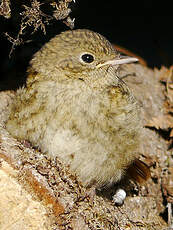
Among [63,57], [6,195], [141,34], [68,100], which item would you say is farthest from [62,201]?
[141,34]

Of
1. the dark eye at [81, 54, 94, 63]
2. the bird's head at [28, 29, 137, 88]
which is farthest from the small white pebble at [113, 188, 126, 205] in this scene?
the dark eye at [81, 54, 94, 63]

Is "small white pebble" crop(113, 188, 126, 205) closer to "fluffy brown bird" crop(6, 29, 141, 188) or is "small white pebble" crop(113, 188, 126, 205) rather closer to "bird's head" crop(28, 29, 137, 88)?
"fluffy brown bird" crop(6, 29, 141, 188)

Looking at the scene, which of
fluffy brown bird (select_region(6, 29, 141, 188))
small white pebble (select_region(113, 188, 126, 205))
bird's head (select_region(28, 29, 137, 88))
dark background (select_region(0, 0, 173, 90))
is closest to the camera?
fluffy brown bird (select_region(6, 29, 141, 188))

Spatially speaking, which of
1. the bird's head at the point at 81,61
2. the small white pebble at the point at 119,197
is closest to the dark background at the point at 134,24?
the bird's head at the point at 81,61

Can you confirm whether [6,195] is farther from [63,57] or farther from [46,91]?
[63,57]

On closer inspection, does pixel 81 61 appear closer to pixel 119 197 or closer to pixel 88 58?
pixel 88 58

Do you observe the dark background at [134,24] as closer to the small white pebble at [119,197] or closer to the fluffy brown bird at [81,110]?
the fluffy brown bird at [81,110]

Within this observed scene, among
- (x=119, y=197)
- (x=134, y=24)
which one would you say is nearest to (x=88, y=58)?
(x=119, y=197)
